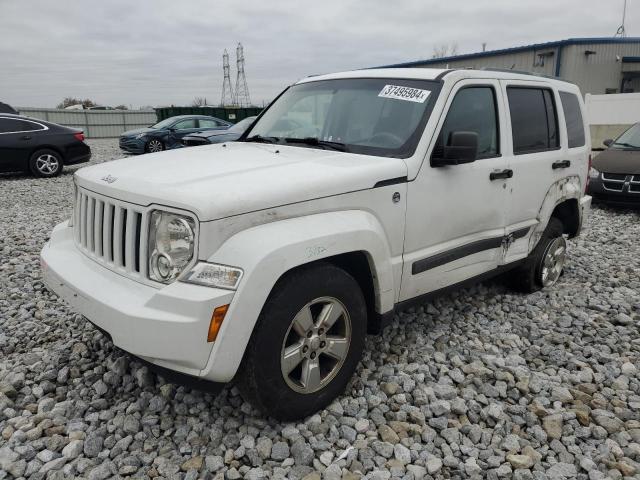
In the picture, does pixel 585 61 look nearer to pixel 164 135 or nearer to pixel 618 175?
pixel 618 175

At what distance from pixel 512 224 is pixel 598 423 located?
1.66m

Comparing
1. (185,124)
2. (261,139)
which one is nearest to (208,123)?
(185,124)

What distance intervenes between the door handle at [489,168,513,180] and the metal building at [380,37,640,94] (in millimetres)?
18944

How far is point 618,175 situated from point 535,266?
535 cm

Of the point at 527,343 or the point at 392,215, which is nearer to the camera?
the point at 392,215

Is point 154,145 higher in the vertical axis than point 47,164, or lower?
higher

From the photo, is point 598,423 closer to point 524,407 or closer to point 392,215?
point 524,407

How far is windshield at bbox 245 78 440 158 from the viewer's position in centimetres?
326

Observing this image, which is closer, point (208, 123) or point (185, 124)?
point (185, 124)

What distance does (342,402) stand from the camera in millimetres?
2996

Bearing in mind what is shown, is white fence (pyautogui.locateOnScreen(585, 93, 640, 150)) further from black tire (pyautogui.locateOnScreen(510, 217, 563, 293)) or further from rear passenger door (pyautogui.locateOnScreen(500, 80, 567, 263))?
rear passenger door (pyautogui.locateOnScreen(500, 80, 567, 263))

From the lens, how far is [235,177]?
2633 millimetres

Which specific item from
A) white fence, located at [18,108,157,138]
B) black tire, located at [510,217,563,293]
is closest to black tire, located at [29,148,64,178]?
black tire, located at [510,217,563,293]

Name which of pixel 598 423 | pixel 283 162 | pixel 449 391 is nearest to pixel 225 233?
pixel 283 162
